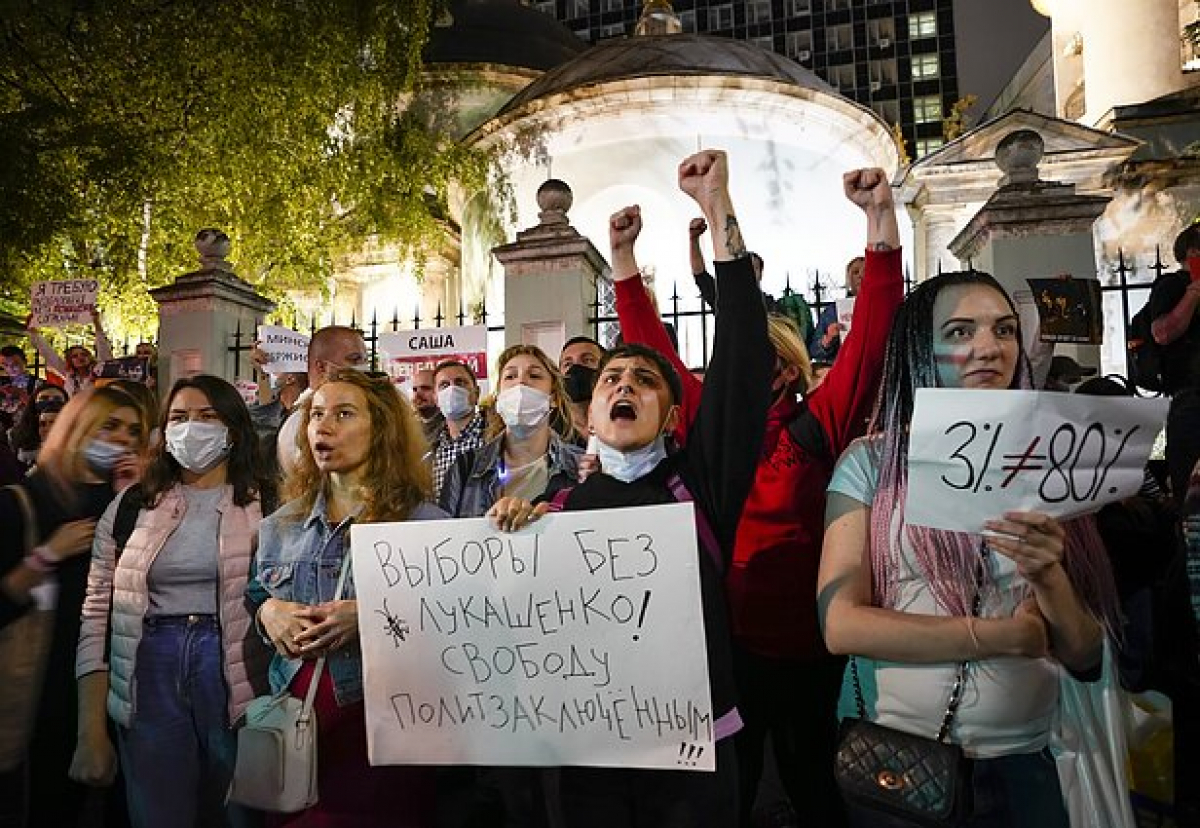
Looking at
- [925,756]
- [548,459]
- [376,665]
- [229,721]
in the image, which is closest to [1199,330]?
[548,459]

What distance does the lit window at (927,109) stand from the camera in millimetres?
75625

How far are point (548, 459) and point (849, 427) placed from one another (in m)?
1.46

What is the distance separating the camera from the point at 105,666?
3.45 metres

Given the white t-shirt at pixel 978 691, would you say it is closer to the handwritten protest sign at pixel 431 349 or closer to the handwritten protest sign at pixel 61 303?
the handwritten protest sign at pixel 431 349

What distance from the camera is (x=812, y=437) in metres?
3.59

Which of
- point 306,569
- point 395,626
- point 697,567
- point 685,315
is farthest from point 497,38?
point 697,567

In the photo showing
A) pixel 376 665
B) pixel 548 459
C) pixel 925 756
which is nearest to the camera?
pixel 925 756

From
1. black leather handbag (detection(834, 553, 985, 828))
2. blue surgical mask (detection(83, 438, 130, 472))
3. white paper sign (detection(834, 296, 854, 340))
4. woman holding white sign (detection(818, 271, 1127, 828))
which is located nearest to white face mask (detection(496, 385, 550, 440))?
blue surgical mask (detection(83, 438, 130, 472))

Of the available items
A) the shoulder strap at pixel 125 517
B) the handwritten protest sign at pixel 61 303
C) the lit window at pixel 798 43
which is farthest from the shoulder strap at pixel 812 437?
the lit window at pixel 798 43

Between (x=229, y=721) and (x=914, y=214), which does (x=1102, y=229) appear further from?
(x=229, y=721)

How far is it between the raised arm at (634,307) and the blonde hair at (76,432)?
214 cm

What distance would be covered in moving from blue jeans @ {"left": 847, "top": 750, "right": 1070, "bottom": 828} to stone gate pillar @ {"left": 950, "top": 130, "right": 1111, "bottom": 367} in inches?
269

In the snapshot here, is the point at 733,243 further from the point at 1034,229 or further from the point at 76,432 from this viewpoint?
the point at 1034,229

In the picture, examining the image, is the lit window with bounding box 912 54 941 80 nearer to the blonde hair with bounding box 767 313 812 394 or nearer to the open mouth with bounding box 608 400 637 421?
the blonde hair with bounding box 767 313 812 394
